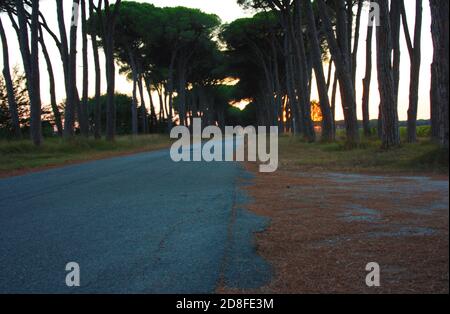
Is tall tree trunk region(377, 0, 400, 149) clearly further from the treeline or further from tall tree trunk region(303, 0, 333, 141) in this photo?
tall tree trunk region(303, 0, 333, 141)

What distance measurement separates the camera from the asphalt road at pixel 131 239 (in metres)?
4.33

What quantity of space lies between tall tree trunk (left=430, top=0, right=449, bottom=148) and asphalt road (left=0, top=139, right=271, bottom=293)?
1.94 metres

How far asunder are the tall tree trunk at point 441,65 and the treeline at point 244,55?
29mm

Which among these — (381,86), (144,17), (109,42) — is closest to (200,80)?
(144,17)

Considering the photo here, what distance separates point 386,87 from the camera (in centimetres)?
1812

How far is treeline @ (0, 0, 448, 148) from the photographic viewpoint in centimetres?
1864

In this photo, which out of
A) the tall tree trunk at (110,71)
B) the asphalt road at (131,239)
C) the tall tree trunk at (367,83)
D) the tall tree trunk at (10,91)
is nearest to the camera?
the asphalt road at (131,239)

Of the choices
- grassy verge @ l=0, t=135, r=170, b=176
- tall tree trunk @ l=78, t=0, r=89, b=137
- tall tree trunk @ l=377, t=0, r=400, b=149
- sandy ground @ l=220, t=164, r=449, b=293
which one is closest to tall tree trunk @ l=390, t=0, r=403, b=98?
tall tree trunk @ l=377, t=0, r=400, b=149

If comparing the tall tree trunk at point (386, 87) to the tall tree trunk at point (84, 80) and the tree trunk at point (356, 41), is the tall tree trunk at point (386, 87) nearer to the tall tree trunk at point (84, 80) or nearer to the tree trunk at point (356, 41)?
the tree trunk at point (356, 41)

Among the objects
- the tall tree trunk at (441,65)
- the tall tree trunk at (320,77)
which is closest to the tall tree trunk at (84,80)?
the tall tree trunk at (320,77)

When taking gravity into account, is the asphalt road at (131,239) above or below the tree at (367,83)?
below

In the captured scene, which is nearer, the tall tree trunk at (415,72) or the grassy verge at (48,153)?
Answer: the grassy verge at (48,153)

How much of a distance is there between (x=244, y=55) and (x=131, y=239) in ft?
178
